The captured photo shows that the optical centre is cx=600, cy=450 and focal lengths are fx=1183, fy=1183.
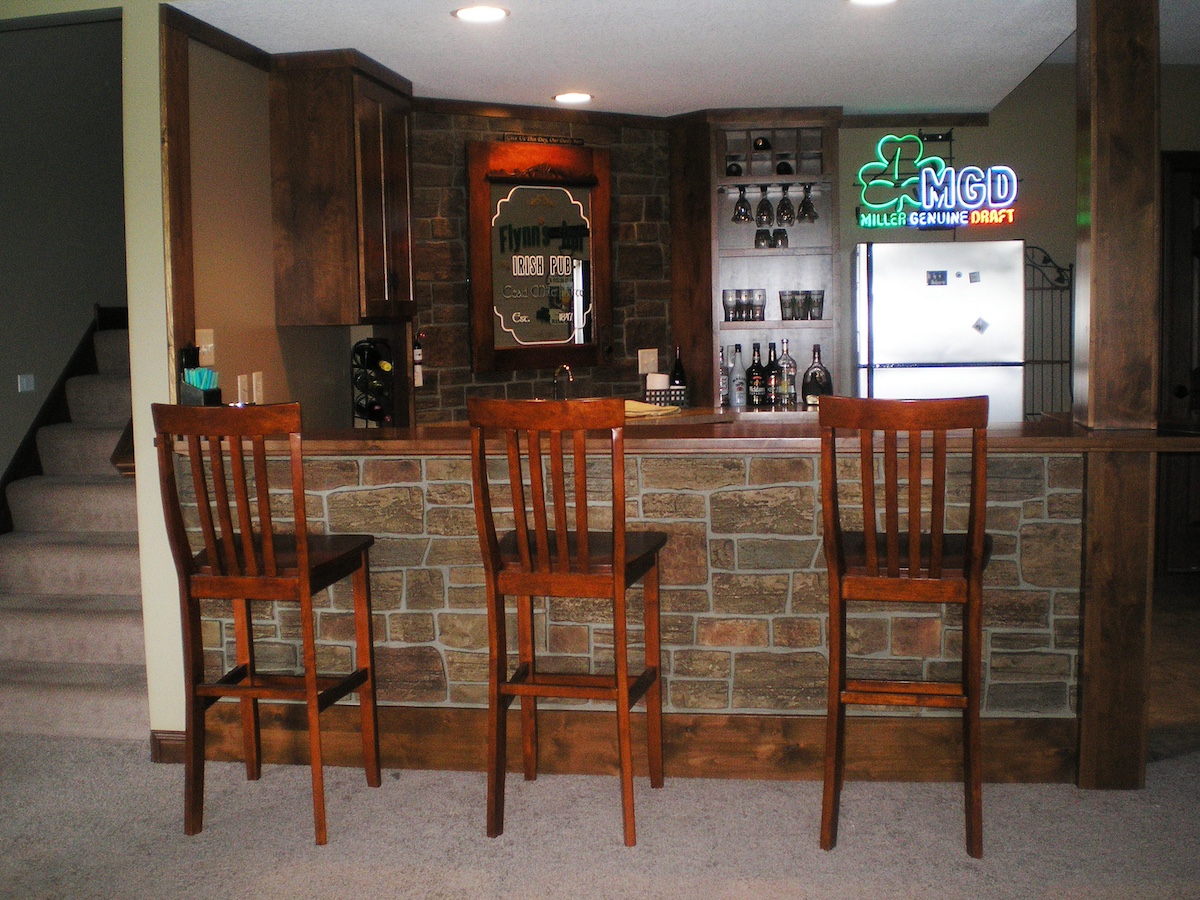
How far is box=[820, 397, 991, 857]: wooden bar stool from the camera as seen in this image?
2867 millimetres

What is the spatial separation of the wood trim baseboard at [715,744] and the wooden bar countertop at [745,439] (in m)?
0.83

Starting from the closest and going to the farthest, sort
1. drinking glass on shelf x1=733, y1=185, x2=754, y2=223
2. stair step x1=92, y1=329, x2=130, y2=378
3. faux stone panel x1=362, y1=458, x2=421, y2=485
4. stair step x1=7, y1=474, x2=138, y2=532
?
faux stone panel x1=362, y1=458, x2=421, y2=485, stair step x1=7, y1=474, x2=138, y2=532, stair step x1=92, y1=329, x2=130, y2=378, drinking glass on shelf x1=733, y1=185, x2=754, y2=223

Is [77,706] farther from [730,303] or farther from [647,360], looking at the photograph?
[730,303]

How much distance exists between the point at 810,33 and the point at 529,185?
1890 millimetres

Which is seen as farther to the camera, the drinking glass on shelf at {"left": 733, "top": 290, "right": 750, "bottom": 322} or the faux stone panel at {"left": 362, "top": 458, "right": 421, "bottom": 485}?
the drinking glass on shelf at {"left": 733, "top": 290, "right": 750, "bottom": 322}

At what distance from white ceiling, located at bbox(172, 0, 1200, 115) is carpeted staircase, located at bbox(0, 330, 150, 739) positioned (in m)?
2.06

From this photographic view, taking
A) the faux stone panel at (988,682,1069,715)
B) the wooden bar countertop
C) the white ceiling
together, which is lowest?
the faux stone panel at (988,682,1069,715)

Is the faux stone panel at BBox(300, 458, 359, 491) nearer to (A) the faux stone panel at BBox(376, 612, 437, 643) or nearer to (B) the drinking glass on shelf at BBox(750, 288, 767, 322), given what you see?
(A) the faux stone panel at BBox(376, 612, 437, 643)

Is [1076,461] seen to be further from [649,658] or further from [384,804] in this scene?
[384,804]

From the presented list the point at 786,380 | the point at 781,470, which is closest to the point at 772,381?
the point at 786,380

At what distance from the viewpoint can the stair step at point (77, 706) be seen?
414cm

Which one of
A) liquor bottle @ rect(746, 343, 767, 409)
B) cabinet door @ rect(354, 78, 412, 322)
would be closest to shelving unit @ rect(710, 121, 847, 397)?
liquor bottle @ rect(746, 343, 767, 409)

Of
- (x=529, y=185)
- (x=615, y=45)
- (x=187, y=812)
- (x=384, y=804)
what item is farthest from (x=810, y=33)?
(x=187, y=812)

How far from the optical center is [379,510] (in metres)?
3.75
